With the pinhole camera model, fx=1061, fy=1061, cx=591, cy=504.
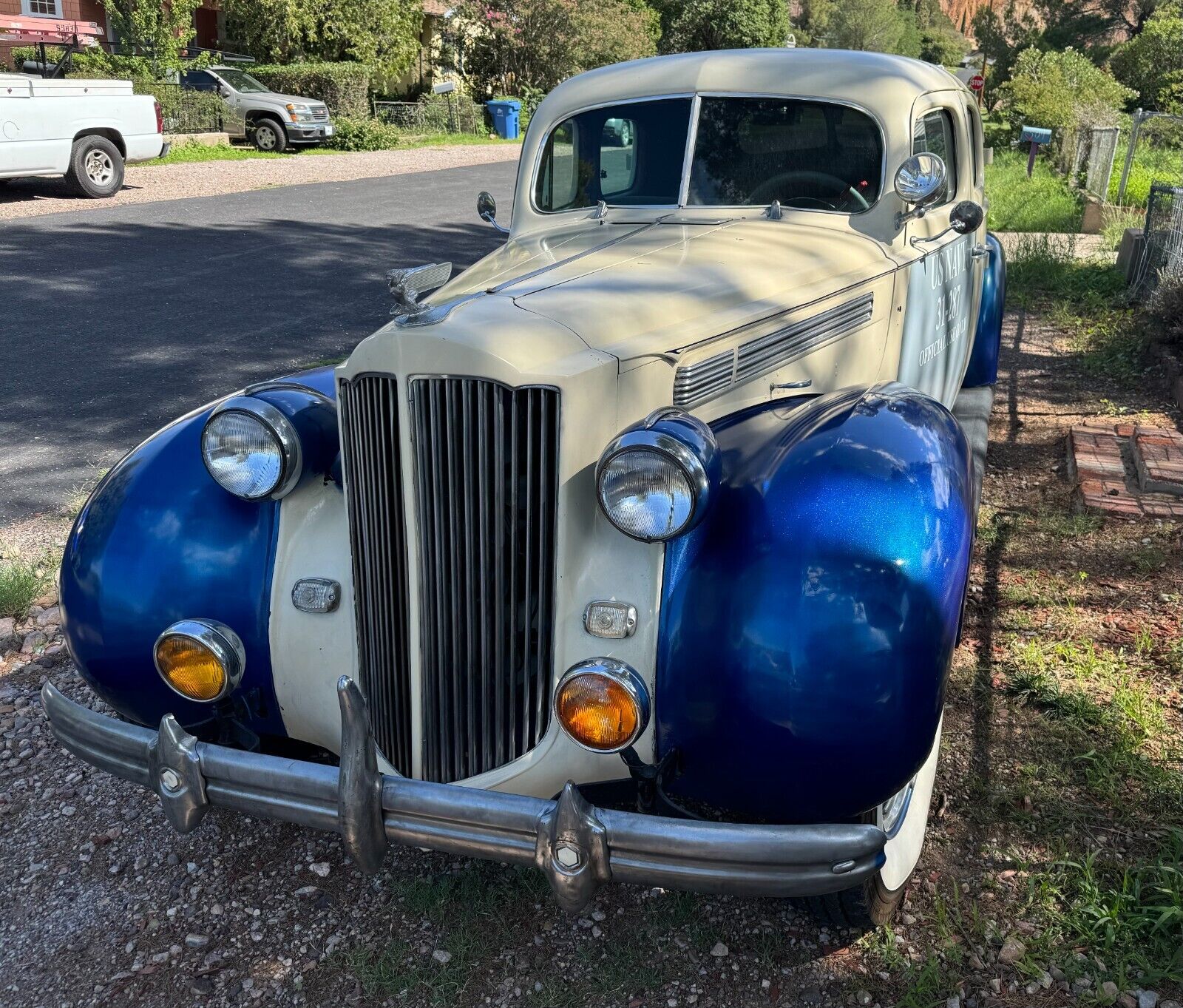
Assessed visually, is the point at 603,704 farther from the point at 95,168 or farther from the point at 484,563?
the point at 95,168

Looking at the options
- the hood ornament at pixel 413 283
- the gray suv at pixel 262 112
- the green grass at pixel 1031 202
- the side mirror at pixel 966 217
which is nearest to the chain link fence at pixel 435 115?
the gray suv at pixel 262 112

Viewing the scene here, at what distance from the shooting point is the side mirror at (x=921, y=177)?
11.5 ft

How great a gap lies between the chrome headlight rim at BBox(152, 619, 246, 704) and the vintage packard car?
1 centimetres

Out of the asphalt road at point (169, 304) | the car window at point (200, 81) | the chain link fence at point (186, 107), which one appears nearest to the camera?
the asphalt road at point (169, 304)

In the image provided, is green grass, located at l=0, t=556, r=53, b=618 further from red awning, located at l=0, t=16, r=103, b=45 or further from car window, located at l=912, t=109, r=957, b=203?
red awning, located at l=0, t=16, r=103, b=45

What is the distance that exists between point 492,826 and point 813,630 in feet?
2.32

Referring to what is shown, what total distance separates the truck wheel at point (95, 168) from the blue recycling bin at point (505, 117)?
15248mm

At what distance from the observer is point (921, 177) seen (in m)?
3.52

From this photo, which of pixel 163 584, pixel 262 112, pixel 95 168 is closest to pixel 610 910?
pixel 163 584

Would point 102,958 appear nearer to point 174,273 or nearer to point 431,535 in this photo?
point 431,535

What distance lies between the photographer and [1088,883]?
2.58 metres

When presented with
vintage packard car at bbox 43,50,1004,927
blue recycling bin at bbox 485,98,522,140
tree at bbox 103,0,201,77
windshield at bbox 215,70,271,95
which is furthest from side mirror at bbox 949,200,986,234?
blue recycling bin at bbox 485,98,522,140

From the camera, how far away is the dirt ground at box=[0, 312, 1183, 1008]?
2.39 meters

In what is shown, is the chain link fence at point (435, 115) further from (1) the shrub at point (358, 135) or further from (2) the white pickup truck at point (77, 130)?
(2) the white pickup truck at point (77, 130)
